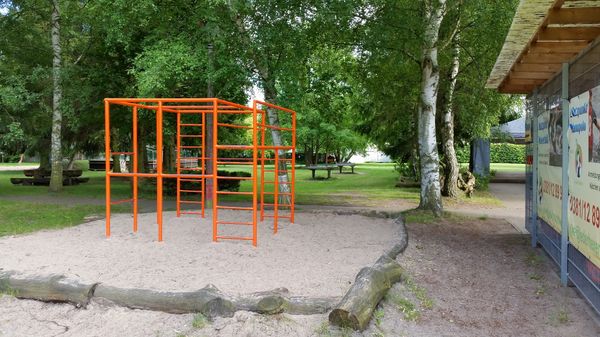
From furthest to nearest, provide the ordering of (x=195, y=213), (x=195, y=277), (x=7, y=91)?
(x=7, y=91)
(x=195, y=213)
(x=195, y=277)

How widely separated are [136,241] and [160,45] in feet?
16.4

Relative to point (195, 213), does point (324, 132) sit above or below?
above

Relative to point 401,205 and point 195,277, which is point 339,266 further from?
point 401,205

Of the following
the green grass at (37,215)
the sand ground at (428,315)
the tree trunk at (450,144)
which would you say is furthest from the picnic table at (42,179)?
the sand ground at (428,315)

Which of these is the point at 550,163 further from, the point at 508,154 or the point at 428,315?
the point at 508,154

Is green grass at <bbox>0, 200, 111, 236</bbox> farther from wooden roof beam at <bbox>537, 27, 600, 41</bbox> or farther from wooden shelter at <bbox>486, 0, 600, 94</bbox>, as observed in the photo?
wooden roof beam at <bbox>537, 27, 600, 41</bbox>

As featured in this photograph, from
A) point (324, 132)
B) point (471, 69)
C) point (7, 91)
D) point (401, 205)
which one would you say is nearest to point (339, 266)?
point (401, 205)

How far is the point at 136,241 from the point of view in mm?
7762

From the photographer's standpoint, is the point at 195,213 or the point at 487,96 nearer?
the point at 195,213

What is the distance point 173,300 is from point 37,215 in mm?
8443

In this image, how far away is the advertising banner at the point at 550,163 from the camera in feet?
23.3

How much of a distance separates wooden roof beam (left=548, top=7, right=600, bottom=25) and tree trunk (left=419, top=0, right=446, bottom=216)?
695 centimetres

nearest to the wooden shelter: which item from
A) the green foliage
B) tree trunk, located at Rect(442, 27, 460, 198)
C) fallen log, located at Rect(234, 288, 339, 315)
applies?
fallen log, located at Rect(234, 288, 339, 315)

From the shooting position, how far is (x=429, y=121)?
40.6ft
